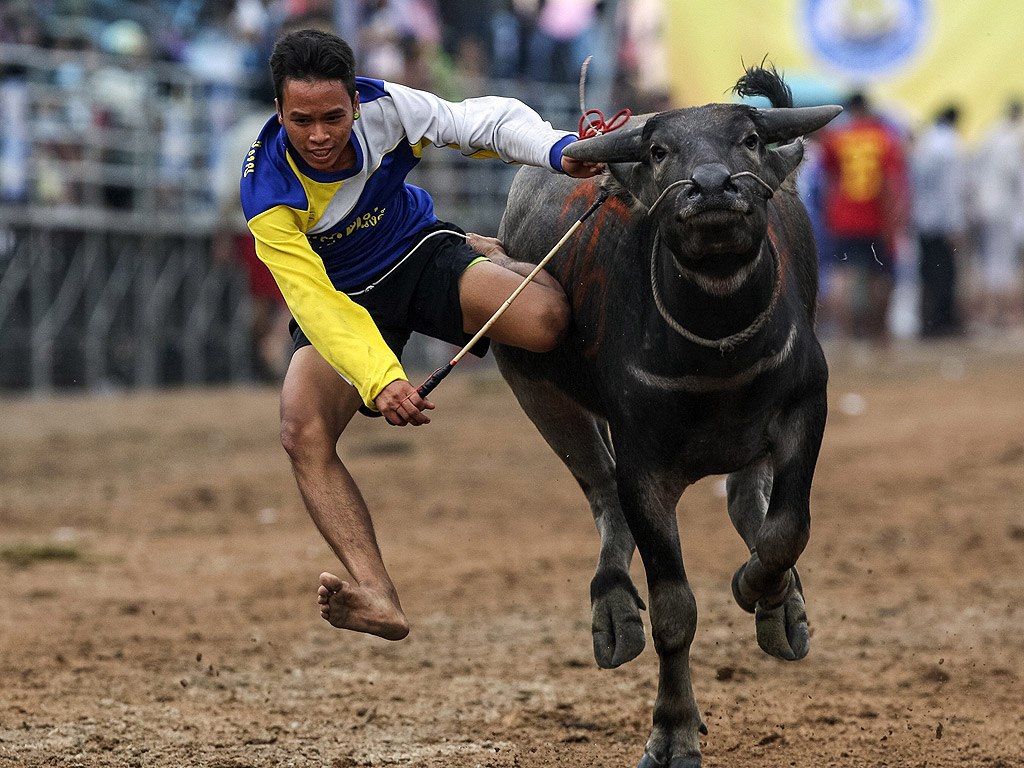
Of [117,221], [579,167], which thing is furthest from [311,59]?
[117,221]

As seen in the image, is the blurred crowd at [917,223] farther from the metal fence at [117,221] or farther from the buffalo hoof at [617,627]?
the buffalo hoof at [617,627]

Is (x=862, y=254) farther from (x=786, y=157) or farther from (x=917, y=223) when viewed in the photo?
(x=786, y=157)

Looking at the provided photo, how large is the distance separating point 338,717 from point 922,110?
12.4 metres

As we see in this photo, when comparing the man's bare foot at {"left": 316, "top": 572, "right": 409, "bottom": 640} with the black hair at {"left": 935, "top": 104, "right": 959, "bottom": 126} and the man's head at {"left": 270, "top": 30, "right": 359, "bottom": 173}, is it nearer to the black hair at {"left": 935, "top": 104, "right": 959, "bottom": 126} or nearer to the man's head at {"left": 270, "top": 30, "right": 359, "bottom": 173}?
the man's head at {"left": 270, "top": 30, "right": 359, "bottom": 173}

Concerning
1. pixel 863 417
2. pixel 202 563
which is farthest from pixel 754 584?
pixel 863 417

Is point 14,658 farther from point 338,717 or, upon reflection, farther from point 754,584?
point 754,584

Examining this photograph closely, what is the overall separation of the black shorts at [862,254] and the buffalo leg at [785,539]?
9640 mm

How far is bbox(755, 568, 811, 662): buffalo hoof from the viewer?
4.88 m

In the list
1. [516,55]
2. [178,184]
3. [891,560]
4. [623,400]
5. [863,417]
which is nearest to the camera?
[623,400]

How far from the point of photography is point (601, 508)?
18.1 feet

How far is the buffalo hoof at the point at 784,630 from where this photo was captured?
16.0ft

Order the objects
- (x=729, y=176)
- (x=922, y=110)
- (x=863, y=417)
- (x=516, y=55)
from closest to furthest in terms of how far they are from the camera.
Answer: (x=729, y=176) → (x=863, y=417) → (x=516, y=55) → (x=922, y=110)

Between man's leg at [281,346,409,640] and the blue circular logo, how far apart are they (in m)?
12.1

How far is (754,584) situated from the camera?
4652 millimetres
